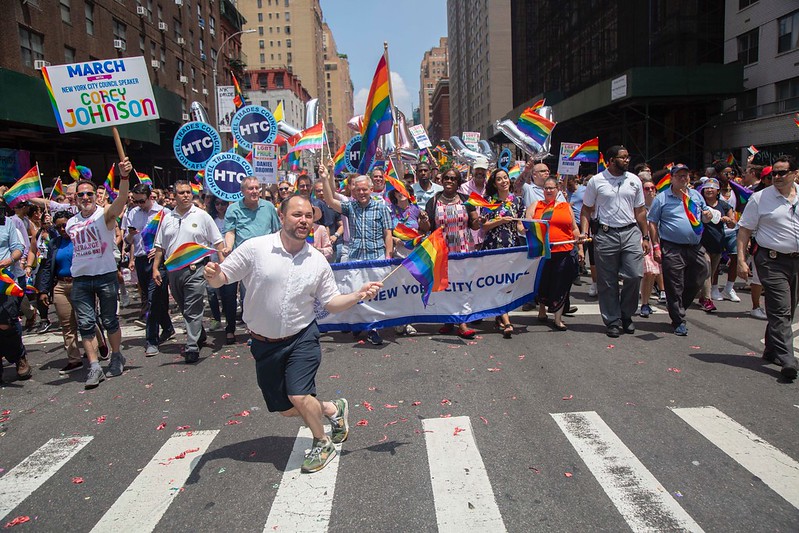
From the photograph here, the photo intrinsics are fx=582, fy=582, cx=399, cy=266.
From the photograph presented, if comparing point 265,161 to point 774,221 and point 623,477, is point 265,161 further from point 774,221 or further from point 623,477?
point 623,477

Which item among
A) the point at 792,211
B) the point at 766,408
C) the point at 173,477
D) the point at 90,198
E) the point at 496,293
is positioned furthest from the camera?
the point at 496,293

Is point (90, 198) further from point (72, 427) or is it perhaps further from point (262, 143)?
point (262, 143)

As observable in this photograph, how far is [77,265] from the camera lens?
5.83m

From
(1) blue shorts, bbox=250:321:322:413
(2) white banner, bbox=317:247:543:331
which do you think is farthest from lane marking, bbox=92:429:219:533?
(2) white banner, bbox=317:247:543:331

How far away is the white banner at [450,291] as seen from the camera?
738 centimetres

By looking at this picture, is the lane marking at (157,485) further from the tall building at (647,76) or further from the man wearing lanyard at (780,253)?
the tall building at (647,76)

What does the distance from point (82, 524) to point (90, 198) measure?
12.3 ft

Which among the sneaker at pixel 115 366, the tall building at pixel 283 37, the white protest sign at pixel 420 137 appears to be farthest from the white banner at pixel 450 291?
the tall building at pixel 283 37

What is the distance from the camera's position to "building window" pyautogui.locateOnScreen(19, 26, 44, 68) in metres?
21.8

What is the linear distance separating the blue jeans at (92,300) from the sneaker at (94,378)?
0.34 metres

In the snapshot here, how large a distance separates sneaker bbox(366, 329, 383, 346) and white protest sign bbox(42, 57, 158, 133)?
138 inches

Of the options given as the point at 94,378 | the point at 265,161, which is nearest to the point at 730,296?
the point at 265,161

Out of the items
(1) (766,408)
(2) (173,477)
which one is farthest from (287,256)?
(1) (766,408)

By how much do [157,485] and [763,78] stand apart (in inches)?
1200
